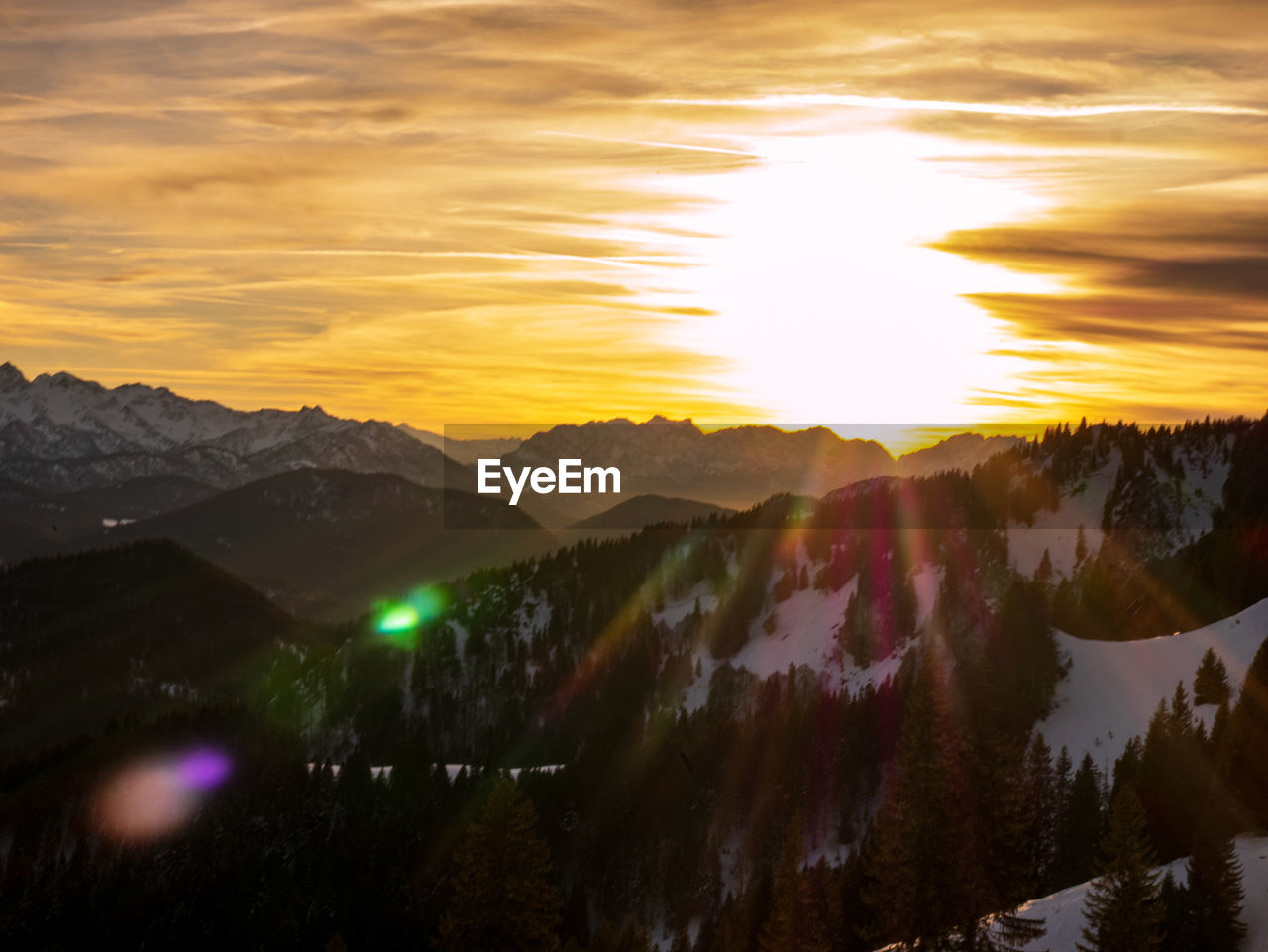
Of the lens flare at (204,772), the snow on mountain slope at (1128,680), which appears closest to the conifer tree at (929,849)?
the snow on mountain slope at (1128,680)

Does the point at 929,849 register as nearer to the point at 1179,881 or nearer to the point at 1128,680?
the point at 1179,881

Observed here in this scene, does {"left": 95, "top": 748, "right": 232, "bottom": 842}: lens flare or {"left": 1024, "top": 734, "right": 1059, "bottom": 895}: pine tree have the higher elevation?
{"left": 1024, "top": 734, "right": 1059, "bottom": 895}: pine tree

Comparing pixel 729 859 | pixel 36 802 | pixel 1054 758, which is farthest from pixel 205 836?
pixel 1054 758

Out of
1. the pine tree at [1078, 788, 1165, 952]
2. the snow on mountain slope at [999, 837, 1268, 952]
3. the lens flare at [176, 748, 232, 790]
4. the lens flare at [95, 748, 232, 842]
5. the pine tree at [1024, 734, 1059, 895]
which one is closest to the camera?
the pine tree at [1078, 788, 1165, 952]

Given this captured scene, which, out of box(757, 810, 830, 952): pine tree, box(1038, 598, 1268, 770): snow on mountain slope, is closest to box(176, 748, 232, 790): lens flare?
box(1038, 598, 1268, 770): snow on mountain slope

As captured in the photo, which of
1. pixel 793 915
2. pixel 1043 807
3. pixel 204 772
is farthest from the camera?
pixel 204 772

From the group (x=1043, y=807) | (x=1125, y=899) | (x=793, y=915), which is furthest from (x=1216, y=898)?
(x=1043, y=807)

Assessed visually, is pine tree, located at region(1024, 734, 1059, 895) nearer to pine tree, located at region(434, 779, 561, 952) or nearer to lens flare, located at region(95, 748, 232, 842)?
pine tree, located at region(434, 779, 561, 952)

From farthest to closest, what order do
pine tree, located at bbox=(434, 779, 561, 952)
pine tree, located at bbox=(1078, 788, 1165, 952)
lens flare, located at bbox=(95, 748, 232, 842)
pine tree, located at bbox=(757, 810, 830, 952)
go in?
1. lens flare, located at bbox=(95, 748, 232, 842)
2. pine tree, located at bbox=(757, 810, 830, 952)
3. pine tree, located at bbox=(434, 779, 561, 952)
4. pine tree, located at bbox=(1078, 788, 1165, 952)
